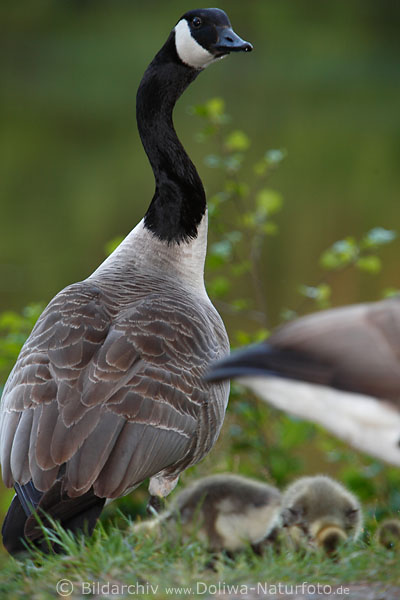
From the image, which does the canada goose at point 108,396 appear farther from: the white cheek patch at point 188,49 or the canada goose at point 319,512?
the canada goose at point 319,512

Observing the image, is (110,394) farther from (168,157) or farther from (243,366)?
(168,157)

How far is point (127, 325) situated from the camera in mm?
3676

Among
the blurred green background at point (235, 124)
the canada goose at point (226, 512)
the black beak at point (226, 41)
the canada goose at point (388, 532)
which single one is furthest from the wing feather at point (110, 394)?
the blurred green background at point (235, 124)

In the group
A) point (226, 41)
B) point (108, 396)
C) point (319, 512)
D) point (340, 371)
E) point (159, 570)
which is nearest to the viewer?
point (340, 371)

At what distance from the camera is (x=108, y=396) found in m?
3.39

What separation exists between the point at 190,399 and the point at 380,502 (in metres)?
2.48

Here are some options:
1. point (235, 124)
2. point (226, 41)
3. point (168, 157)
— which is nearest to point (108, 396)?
point (168, 157)

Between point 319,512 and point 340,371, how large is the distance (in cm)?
137

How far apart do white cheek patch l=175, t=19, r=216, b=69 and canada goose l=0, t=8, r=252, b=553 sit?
36 cm

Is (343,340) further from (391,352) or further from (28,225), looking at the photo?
(28,225)

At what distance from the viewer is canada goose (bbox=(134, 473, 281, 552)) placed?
3.62 metres

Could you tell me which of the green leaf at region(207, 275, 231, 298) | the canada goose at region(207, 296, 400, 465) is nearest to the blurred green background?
the green leaf at region(207, 275, 231, 298)

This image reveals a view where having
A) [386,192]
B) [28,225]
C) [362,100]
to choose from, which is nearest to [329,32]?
[362,100]

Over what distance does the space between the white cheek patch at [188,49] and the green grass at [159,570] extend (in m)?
2.74
